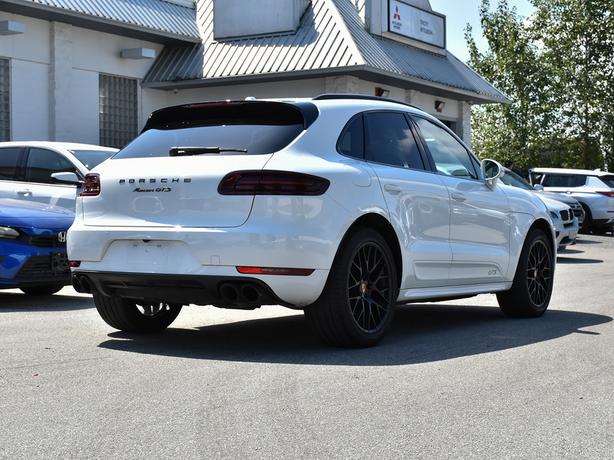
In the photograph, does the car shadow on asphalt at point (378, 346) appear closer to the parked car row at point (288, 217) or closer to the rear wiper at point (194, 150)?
the parked car row at point (288, 217)

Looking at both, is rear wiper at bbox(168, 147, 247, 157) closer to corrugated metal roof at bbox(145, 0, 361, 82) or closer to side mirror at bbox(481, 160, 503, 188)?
side mirror at bbox(481, 160, 503, 188)

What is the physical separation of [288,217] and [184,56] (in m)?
19.2

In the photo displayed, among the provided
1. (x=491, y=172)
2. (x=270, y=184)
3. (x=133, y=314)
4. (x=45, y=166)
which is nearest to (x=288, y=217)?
(x=270, y=184)

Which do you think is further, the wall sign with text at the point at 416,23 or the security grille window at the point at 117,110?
the wall sign with text at the point at 416,23

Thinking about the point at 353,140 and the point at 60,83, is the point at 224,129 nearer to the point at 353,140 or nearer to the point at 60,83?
the point at 353,140

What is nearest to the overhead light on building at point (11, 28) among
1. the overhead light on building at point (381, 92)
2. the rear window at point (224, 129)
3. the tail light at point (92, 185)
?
the overhead light on building at point (381, 92)

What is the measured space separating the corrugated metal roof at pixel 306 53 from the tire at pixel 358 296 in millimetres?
15198

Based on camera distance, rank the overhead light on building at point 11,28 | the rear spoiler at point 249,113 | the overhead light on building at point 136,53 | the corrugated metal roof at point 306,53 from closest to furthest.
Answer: the rear spoiler at point 249,113, the overhead light on building at point 11,28, the corrugated metal roof at point 306,53, the overhead light on building at point 136,53

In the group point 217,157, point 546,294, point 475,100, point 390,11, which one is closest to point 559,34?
point 475,100

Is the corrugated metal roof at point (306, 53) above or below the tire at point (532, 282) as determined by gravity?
above

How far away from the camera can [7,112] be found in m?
20.7

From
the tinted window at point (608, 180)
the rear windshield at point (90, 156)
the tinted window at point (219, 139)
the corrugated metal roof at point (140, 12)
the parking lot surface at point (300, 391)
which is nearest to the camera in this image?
the parking lot surface at point (300, 391)

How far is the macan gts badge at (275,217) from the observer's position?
6.46 metres

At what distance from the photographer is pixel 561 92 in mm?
47125
